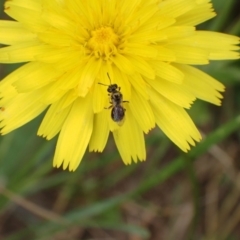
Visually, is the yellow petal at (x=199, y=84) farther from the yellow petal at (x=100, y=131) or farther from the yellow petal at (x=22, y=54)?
the yellow petal at (x=22, y=54)

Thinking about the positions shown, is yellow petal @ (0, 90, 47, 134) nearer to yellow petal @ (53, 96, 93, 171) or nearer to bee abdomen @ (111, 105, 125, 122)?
yellow petal @ (53, 96, 93, 171)

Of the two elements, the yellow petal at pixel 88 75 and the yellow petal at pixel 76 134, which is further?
the yellow petal at pixel 76 134

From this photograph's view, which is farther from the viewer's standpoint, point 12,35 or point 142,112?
point 12,35

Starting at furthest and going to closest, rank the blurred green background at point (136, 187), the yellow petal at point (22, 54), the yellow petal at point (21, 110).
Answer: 1. the blurred green background at point (136, 187)
2. the yellow petal at point (21, 110)
3. the yellow petal at point (22, 54)

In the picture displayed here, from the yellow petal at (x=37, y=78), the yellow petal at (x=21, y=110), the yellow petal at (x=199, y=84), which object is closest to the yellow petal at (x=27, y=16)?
the yellow petal at (x=37, y=78)

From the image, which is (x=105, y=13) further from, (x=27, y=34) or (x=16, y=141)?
(x=16, y=141)

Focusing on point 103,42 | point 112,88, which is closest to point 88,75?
point 112,88

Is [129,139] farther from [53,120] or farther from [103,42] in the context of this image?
[103,42]
